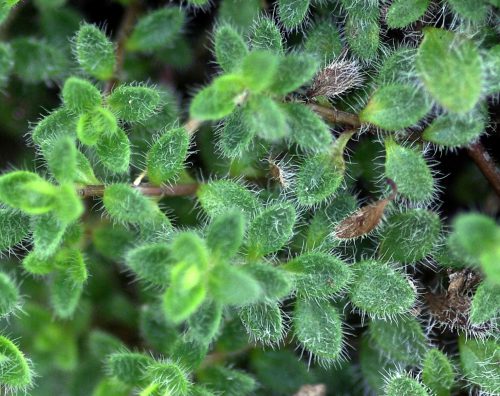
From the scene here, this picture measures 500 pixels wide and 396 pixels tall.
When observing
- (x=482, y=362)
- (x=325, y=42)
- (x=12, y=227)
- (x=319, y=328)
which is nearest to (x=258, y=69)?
(x=325, y=42)

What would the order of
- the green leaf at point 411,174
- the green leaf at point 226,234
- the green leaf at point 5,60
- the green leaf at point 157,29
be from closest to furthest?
the green leaf at point 226,234, the green leaf at point 411,174, the green leaf at point 5,60, the green leaf at point 157,29

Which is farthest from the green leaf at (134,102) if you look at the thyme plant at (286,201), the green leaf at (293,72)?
the green leaf at (293,72)

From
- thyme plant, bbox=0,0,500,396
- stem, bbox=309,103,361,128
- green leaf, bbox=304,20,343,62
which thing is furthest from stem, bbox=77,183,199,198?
green leaf, bbox=304,20,343,62

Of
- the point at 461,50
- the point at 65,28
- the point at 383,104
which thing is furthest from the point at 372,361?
the point at 65,28

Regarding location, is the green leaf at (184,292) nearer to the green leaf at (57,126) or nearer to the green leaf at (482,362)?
the green leaf at (57,126)

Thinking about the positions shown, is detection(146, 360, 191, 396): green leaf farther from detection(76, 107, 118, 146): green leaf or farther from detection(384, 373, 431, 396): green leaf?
detection(76, 107, 118, 146): green leaf
